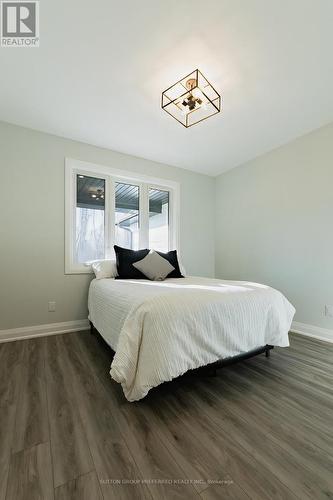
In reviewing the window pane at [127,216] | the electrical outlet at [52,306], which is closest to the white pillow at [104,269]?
the window pane at [127,216]

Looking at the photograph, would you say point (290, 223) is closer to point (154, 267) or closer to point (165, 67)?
point (154, 267)

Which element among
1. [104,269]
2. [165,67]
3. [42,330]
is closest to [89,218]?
[104,269]

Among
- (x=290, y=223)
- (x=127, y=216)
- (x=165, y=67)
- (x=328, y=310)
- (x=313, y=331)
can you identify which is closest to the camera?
(x=165, y=67)

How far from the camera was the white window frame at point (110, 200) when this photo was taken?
2.91 m

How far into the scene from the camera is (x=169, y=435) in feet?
3.92

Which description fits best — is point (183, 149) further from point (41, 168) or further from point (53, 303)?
point (53, 303)

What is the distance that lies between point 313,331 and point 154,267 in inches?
85.0

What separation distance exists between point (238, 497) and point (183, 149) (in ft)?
11.4

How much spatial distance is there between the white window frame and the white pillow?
8.2 inches

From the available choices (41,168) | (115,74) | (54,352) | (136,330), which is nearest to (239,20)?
(115,74)

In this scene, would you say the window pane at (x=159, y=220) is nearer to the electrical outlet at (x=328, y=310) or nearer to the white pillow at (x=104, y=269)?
the white pillow at (x=104, y=269)

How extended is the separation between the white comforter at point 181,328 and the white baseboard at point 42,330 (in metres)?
1.10

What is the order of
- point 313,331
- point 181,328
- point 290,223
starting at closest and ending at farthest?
point 181,328 < point 313,331 < point 290,223

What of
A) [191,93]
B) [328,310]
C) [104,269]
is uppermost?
[191,93]
